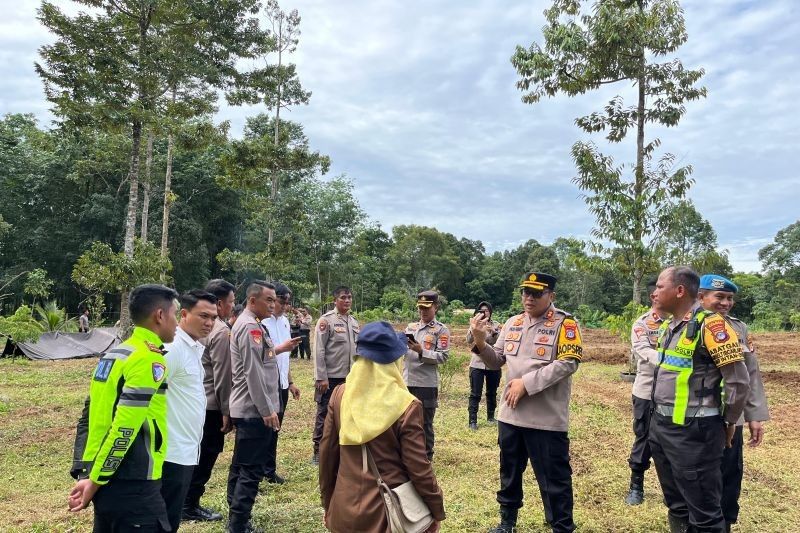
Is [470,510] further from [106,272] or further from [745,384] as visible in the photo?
[106,272]

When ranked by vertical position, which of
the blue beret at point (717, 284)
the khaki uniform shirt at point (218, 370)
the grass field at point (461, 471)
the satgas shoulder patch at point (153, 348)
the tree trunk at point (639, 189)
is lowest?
the grass field at point (461, 471)

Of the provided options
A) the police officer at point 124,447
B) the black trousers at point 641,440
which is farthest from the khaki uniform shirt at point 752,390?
the police officer at point 124,447

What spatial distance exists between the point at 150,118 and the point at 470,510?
32.0 ft

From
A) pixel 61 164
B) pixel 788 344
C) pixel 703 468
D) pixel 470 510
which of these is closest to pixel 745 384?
pixel 703 468

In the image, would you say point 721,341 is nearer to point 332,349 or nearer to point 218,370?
point 218,370

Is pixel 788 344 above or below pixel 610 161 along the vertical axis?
below

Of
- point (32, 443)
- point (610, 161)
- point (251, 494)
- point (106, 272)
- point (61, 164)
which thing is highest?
point (61, 164)

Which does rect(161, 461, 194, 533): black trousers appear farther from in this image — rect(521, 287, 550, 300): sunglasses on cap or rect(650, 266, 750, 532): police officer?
rect(650, 266, 750, 532): police officer

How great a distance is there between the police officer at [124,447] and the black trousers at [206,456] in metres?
1.91

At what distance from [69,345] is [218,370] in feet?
46.1

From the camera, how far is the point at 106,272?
11164 mm

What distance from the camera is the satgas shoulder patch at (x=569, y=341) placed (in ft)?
12.0

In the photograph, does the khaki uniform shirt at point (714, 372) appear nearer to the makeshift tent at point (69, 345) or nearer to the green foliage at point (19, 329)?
the makeshift tent at point (69, 345)

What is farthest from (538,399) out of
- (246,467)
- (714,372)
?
(246,467)
